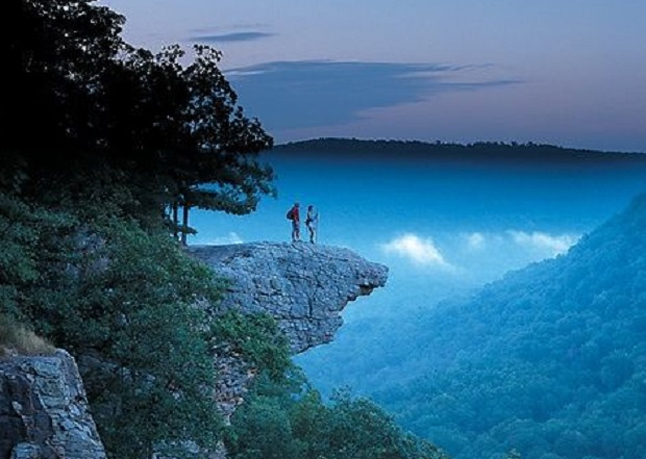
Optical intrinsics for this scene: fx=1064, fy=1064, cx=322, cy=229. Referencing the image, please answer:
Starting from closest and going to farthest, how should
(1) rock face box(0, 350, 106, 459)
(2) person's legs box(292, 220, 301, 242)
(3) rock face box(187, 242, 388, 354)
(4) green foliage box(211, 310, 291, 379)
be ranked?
(1) rock face box(0, 350, 106, 459)
(4) green foliage box(211, 310, 291, 379)
(3) rock face box(187, 242, 388, 354)
(2) person's legs box(292, 220, 301, 242)

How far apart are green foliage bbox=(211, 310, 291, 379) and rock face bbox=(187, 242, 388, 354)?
1125mm

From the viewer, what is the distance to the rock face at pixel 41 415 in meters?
13.0

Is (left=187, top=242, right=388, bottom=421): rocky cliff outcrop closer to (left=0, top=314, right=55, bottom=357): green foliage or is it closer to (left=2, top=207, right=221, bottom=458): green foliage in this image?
(left=2, top=207, right=221, bottom=458): green foliage

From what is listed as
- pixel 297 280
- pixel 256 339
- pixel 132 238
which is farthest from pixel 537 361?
pixel 132 238

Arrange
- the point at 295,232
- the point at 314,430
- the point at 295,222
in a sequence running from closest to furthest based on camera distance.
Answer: the point at 295,232 < the point at 295,222 < the point at 314,430

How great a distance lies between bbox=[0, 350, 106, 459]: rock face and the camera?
13039 millimetres

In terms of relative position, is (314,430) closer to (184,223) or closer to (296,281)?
(296,281)

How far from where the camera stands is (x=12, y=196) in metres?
19.7

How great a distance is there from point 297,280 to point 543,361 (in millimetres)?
62783

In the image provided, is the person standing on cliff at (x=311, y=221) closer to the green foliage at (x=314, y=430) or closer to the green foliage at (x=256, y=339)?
the green foliage at (x=314, y=430)

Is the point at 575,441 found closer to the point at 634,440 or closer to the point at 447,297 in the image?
the point at 634,440

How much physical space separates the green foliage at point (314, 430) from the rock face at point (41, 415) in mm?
13009

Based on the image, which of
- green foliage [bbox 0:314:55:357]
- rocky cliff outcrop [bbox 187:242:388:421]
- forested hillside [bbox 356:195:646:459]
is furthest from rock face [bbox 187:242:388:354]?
forested hillside [bbox 356:195:646:459]

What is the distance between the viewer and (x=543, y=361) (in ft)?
281
